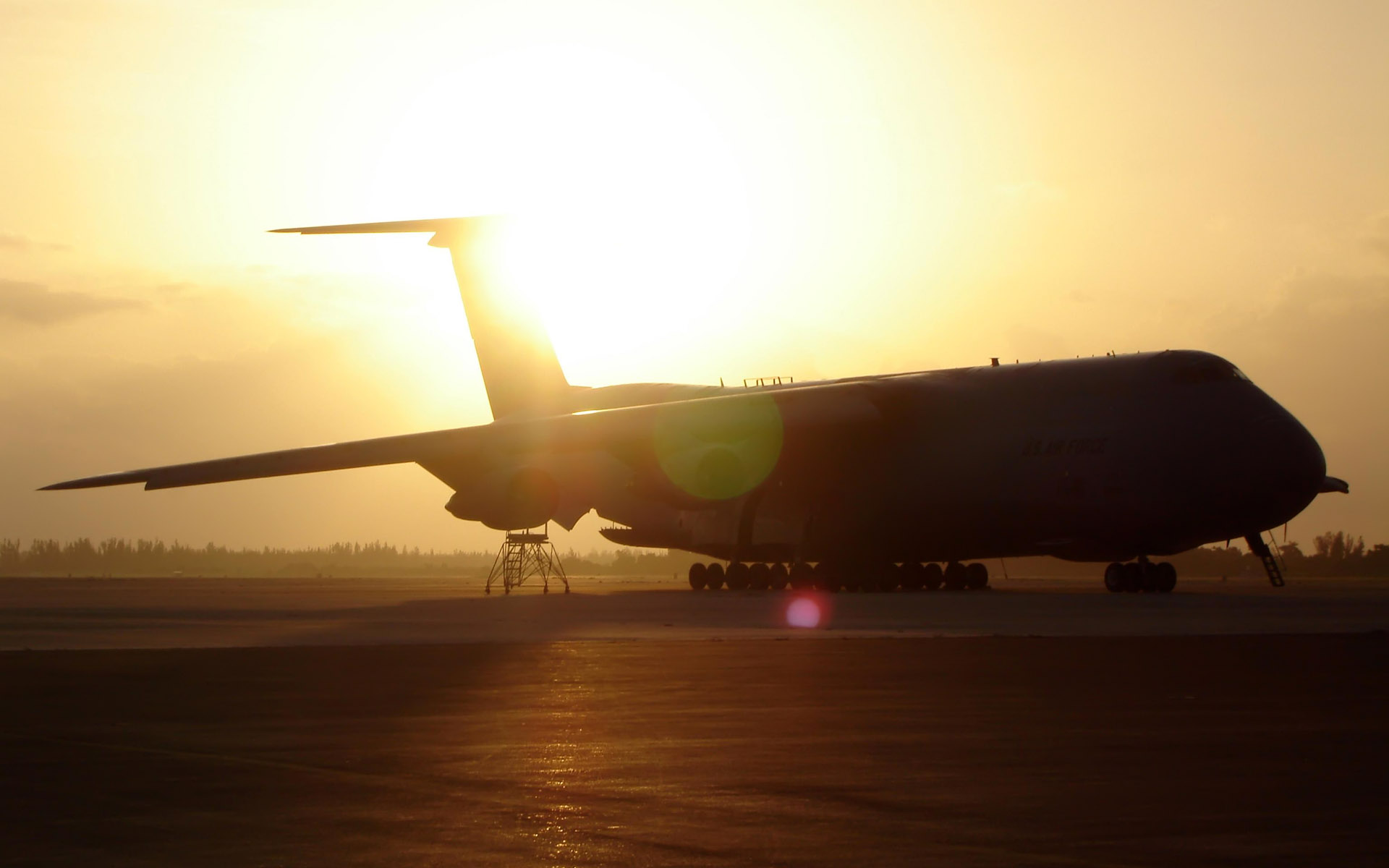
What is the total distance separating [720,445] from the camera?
28859 millimetres

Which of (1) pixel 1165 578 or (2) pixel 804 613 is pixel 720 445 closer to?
(1) pixel 1165 578

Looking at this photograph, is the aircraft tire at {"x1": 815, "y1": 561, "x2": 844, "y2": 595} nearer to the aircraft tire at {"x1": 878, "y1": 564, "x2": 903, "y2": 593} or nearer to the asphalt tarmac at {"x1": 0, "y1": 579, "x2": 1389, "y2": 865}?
the aircraft tire at {"x1": 878, "y1": 564, "x2": 903, "y2": 593}

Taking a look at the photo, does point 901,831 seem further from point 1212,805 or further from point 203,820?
point 203,820

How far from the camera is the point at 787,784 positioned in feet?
19.7

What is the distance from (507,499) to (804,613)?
40.6 ft

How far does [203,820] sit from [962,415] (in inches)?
885

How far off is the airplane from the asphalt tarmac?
9.54m

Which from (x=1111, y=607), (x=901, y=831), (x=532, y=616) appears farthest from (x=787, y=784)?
(x=1111, y=607)

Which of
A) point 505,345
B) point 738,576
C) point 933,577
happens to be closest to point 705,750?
point 933,577

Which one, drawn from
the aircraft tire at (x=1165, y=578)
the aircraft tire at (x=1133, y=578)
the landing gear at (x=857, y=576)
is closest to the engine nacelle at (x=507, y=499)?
the landing gear at (x=857, y=576)

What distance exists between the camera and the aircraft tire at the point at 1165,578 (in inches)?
1000

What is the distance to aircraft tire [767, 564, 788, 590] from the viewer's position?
30.8 metres

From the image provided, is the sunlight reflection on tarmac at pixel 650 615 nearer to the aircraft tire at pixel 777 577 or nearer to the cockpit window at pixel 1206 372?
the aircraft tire at pixel 777 577

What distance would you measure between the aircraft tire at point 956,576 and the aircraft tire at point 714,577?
543cm
